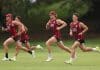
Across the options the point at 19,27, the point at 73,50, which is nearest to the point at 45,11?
the point at 19,27

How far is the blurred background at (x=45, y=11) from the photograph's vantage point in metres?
47.5

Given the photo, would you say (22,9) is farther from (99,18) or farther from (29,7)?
(99,18)

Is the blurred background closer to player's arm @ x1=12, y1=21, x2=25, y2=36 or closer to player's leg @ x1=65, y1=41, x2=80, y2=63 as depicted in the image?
player's arm @ x1=12, y1=21, x2=25, y2=36

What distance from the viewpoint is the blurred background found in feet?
156

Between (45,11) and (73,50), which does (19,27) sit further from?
(45,11)

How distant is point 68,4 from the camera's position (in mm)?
50250

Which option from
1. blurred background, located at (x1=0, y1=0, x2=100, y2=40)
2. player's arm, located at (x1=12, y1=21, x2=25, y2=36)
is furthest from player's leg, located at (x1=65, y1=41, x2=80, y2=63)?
blurred background, located at (x1=0, y1=0, x2=100, y2=40)

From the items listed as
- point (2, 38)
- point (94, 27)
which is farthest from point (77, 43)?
point (94, 27)

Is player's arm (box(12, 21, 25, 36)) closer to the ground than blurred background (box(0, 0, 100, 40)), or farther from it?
closer to the ground

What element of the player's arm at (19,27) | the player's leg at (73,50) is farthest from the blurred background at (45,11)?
the player's leg at (73,50)

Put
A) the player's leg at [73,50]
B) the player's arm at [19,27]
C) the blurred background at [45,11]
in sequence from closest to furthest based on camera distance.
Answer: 1. the player's leg at [73,50]
2. the player's arm at [19,27]
3. the blurred background at [45,11]

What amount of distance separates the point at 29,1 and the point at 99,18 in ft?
28.4

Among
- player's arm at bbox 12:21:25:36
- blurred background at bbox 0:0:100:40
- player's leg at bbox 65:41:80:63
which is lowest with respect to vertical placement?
player's leg at bbox 65:41:80:63

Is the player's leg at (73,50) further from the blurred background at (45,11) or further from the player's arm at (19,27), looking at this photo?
the blurred background at (45,11)
